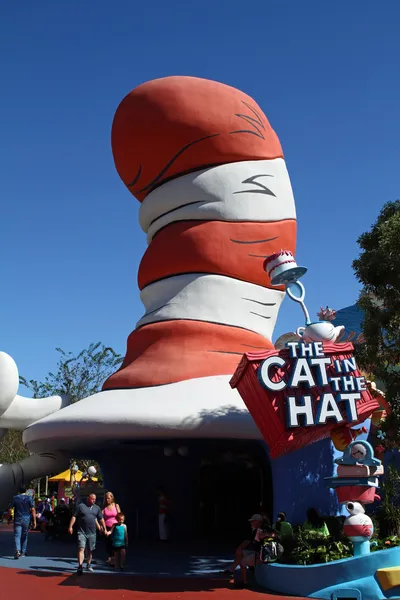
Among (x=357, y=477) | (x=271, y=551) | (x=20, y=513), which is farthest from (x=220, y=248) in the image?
(x=271, y=551)

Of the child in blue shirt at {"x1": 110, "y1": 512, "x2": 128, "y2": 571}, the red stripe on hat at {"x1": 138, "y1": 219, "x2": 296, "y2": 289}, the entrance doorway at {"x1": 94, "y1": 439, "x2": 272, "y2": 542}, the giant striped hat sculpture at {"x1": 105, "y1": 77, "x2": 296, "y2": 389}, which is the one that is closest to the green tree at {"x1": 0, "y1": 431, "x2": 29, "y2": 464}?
the entrance doorway at {"x1": 94, "y1": 439, "x2": 272, "y2": 542}

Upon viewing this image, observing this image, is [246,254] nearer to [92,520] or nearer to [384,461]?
[384,461]

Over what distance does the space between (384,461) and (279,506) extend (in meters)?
3.78

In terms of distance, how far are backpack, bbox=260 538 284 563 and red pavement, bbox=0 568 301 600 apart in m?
0.61

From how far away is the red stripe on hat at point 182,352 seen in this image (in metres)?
15.9

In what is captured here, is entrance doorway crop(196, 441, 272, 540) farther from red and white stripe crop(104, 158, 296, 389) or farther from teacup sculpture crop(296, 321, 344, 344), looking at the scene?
teacup sculpture crop(296, 321, 344, 344)

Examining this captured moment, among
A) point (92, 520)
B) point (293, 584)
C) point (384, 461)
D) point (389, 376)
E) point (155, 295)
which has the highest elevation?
point (155, 295)

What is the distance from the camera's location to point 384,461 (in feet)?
51.0

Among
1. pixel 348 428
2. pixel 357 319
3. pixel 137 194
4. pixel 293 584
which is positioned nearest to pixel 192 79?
pixel 137 194

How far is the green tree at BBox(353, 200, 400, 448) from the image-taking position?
1257cm

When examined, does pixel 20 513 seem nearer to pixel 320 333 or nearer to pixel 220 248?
pixel 320 333

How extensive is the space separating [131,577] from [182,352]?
19.7ft

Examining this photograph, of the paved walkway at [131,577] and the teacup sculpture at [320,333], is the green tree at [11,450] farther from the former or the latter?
the teacup sculpture at [320,333]

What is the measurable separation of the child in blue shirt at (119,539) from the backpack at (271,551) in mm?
→ 2658
